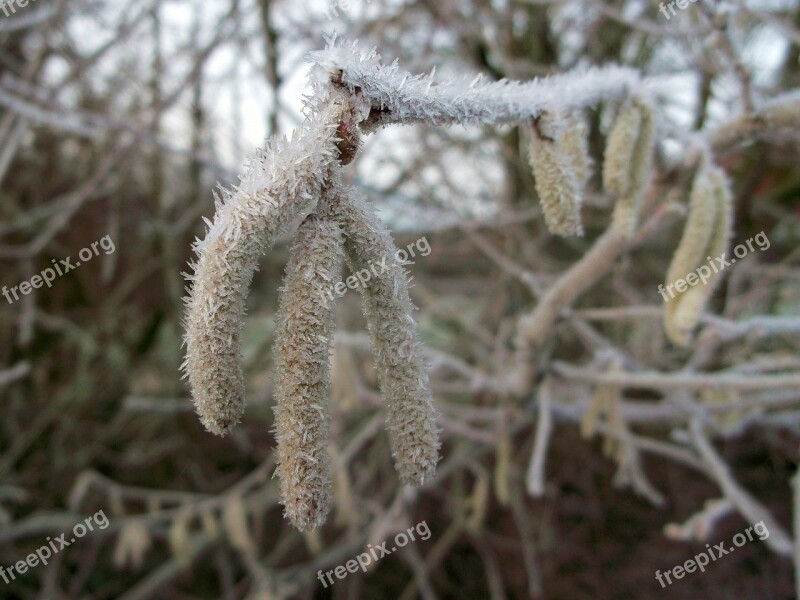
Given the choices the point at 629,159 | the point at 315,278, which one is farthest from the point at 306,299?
the point at 629,159

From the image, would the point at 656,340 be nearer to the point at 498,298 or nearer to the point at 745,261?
the point at 745,261

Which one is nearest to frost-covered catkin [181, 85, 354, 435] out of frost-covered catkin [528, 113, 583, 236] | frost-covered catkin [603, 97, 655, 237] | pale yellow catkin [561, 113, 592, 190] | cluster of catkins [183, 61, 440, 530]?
cluster of catkins [183, 61, 440, 530]

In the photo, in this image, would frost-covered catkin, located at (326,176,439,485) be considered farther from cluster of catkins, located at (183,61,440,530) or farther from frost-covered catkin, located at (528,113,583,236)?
frost-covered catkin, located at (528,113,583,236)

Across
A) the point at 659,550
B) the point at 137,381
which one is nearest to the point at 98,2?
the point at 137,381

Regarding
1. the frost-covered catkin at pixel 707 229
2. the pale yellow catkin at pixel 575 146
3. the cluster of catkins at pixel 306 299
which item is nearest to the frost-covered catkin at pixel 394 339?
the cluster of catkins at pixel 306 299

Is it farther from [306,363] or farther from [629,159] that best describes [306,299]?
[629,159]
